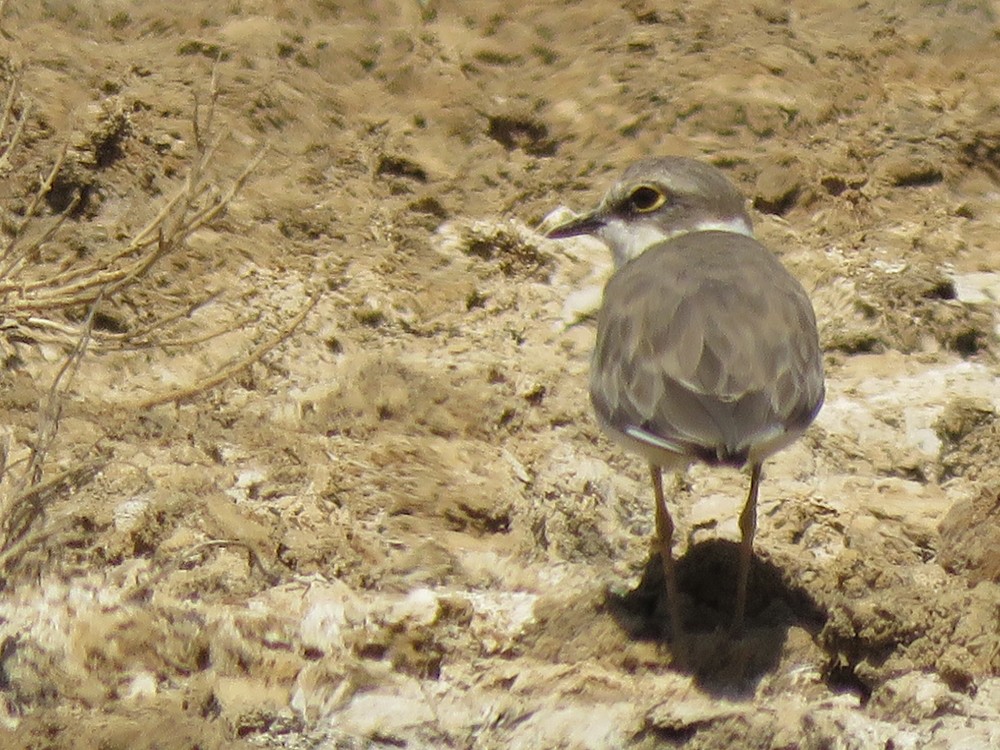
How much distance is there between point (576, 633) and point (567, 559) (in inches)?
12.9

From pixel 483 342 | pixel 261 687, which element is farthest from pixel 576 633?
pixel 483 342

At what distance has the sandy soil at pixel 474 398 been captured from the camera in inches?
154

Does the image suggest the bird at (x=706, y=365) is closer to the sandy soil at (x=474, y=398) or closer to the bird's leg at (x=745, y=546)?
the bird's leg at (x=745, y=546)

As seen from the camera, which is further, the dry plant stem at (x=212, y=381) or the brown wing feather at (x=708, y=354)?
the dry plant stem at (x=212, y=381)

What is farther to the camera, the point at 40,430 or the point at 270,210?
the point at 270,210

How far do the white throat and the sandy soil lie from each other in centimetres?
18

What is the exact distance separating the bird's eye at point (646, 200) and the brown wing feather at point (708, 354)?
2.04 feet

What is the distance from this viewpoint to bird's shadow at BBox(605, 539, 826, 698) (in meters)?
4.04

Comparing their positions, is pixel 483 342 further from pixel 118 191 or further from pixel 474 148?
pixel 118 191

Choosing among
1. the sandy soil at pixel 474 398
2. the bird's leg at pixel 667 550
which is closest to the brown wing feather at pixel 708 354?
the bird's leg at pixel 667 550

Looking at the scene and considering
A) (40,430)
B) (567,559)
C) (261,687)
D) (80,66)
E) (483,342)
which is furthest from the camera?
(80,66)

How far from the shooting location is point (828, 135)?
5.97m

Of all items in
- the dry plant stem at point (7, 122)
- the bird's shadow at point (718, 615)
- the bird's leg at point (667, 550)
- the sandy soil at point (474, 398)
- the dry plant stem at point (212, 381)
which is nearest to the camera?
the sandy soil at point (474, 398)

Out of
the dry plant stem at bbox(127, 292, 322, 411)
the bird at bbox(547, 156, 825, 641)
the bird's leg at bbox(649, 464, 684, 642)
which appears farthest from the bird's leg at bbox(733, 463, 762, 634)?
the dry plant stem at bbox(127, 292, 322, 411)
